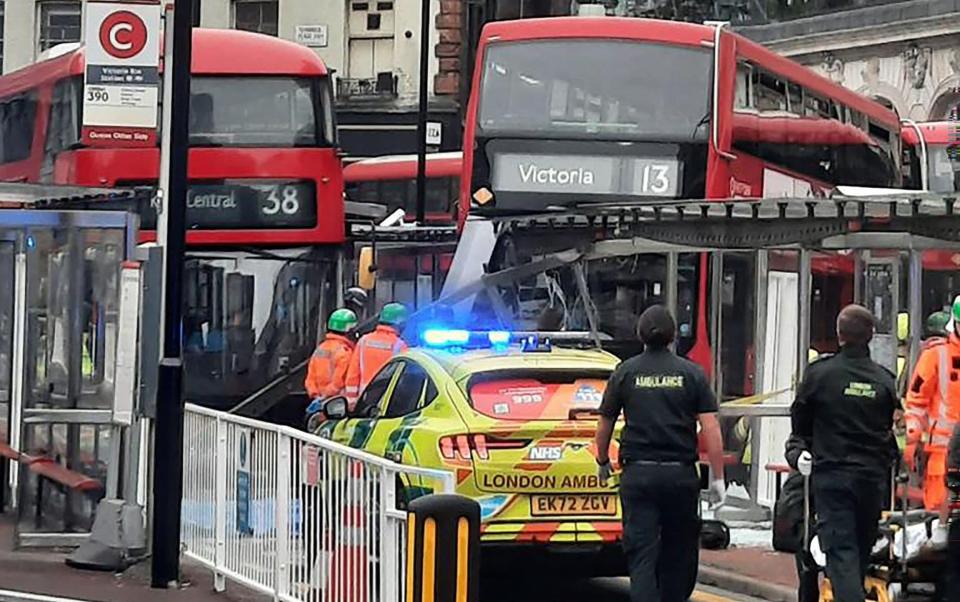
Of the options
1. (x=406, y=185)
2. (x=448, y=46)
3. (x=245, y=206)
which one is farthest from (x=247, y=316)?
(x=448, y=46)

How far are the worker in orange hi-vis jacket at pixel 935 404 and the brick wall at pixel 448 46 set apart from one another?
31039 mm

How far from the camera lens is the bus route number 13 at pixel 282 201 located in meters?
20.2

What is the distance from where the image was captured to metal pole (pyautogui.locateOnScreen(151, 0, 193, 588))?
465 inches

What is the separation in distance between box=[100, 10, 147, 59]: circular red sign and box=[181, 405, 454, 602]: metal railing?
2450 millimetres

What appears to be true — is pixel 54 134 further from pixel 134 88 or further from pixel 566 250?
Result: pixel 134 88

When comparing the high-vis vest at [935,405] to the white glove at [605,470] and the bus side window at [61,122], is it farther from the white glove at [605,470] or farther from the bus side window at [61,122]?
the bus side window at [61,122]

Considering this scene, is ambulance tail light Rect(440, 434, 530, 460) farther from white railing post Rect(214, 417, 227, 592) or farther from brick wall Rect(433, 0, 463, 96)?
brick wall Rect(433, 0, 463, 96)

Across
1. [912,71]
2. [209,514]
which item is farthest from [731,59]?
[912,71]

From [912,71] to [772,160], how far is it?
24366mm

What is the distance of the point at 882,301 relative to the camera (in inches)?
672

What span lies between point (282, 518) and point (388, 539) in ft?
5.13

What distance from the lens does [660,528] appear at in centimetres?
976

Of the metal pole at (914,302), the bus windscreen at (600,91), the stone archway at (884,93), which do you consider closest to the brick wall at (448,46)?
the stone archway at (884,93)

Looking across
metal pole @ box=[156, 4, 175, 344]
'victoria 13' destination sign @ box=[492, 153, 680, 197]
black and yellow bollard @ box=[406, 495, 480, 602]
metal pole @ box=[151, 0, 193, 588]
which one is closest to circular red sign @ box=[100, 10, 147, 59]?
metal pole @ box=[156, 4, 175, 344]
